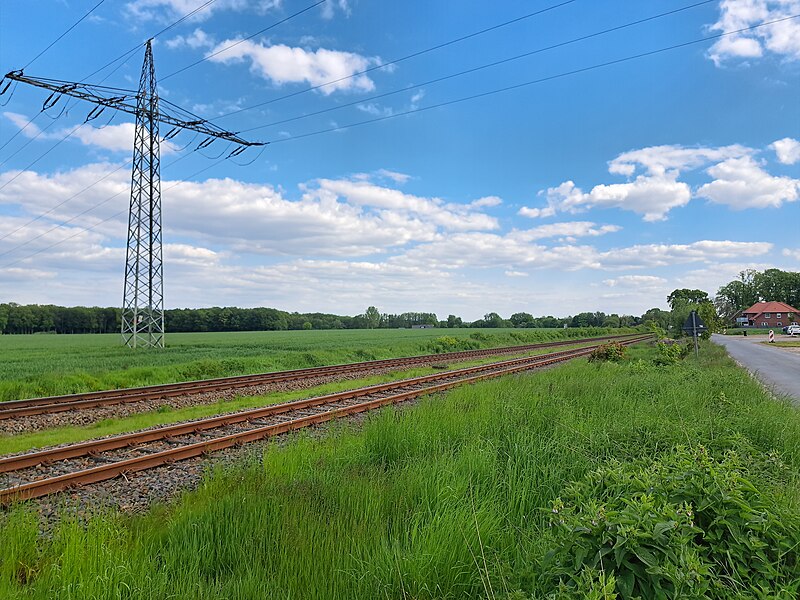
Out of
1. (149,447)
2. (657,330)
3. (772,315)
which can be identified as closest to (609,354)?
(657,330)

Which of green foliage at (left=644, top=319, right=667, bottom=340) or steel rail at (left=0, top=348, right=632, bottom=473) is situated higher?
green foliage at (left=644, top=319, right=667, bottom=340)

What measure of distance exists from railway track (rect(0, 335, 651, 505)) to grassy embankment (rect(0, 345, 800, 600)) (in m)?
2.51

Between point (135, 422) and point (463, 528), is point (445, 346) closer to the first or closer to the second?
point (135, 422)

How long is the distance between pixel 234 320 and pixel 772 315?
129827 mm

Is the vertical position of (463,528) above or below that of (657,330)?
below

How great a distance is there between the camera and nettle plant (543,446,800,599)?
8.88ft

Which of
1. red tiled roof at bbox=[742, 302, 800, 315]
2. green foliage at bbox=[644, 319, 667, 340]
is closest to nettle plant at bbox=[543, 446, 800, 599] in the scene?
green foliage at bbox=[644, 319, 667, 340]

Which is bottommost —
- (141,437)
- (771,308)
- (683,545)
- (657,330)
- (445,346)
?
(445,346)

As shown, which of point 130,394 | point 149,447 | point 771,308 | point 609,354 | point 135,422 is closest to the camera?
point 149,447

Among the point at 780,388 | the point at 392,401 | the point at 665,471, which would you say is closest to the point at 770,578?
the point at 665,471

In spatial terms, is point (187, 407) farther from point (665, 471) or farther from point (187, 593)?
point (665, 471)

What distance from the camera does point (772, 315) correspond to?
383 feet

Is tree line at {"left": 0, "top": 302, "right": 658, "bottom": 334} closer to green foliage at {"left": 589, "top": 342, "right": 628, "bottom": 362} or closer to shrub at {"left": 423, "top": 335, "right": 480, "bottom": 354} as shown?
shrub at {"left": 423, "top": 335, "right": 480, "bottom": 354}

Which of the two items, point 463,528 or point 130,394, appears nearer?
point 463,528
